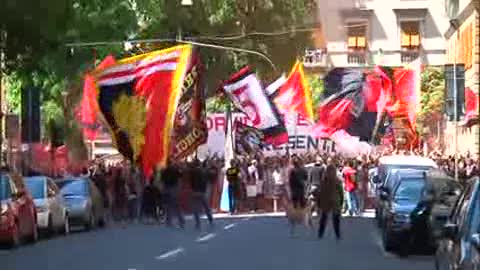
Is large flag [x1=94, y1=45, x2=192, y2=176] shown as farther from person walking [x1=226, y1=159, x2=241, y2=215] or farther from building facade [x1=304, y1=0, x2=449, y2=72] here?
building facade [x1=304, y1=0, x2=449, y2=72]

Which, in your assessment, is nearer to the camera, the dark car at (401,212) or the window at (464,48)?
→ the dark car at (401,212)

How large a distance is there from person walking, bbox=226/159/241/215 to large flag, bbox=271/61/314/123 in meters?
4.16

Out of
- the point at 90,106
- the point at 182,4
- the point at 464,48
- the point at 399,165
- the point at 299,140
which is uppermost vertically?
the point at 182,4

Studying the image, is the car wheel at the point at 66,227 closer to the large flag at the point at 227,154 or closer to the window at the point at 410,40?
the window at the point at 410,40

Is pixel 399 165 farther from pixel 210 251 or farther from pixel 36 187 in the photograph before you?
pixel 210 251


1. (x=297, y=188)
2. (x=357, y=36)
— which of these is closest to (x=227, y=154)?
(x=297, y=188)

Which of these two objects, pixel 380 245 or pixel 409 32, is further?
pixel 380 245

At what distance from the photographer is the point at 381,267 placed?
73.2 feet

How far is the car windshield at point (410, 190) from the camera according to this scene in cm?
2617

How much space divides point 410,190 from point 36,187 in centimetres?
986

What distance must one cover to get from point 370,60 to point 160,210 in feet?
31.9

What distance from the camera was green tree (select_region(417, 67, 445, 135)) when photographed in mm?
59709

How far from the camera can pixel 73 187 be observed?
36.3 metres

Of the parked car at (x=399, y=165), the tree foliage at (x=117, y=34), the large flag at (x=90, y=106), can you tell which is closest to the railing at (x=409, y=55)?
the tree foliage at (x=117, y=34)
